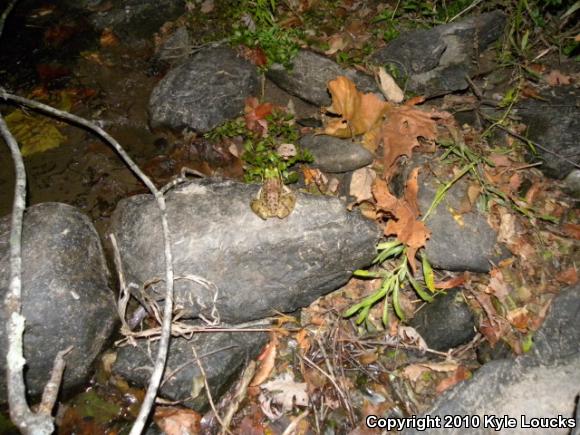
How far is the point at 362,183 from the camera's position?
3.49m

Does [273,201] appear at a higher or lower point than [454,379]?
higher

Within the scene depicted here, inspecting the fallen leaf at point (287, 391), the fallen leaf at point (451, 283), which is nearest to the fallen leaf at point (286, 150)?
the fallen leaf at point (451, 283)

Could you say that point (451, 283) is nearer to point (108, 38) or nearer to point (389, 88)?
point (389, 88)

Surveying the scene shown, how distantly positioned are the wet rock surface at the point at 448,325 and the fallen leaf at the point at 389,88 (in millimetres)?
1998

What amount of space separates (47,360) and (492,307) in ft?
11.1

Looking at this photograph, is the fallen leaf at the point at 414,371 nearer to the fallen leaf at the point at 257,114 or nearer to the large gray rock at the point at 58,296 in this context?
the large gray rock at the point at 58,296

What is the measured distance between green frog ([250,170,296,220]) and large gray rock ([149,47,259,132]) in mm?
1334

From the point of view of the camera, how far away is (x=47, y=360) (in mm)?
2748

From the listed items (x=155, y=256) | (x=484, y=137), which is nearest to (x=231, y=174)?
(x=155, y=256)

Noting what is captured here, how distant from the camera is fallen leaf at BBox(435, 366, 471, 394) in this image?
285cm

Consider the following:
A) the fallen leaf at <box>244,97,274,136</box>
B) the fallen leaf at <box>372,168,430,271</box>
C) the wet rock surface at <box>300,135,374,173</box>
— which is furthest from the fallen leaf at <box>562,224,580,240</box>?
the fallen leaf at <box>244,97,274,136</box>

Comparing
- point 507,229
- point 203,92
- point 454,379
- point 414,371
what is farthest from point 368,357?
point 203,92

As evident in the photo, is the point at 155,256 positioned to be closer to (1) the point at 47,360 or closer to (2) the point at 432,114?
(1) the point at 47,360

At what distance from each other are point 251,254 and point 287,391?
3.48 ft
